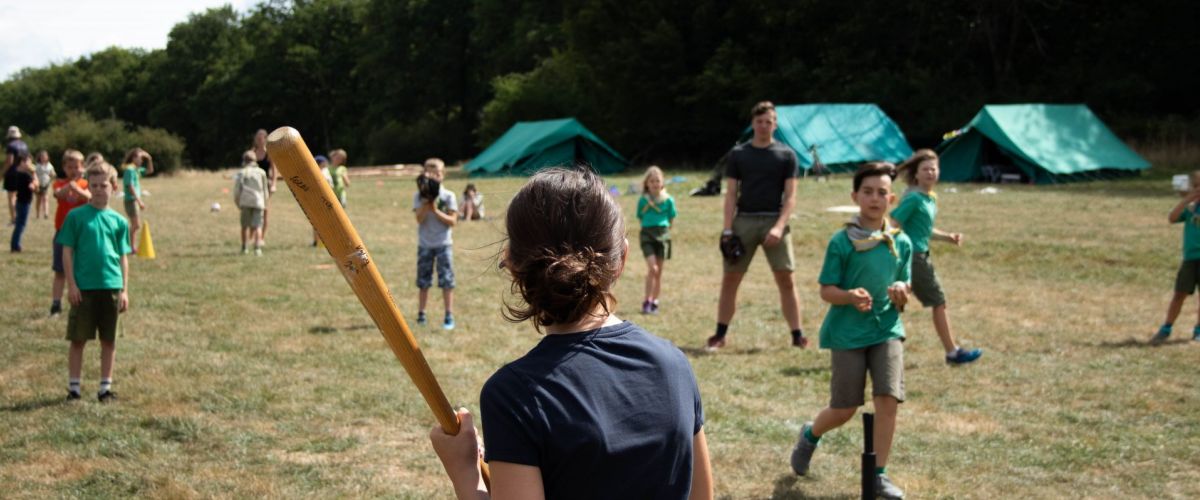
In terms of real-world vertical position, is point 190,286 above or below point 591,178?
below

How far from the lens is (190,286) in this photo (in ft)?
40.2

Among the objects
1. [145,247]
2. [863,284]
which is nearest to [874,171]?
[863,284]

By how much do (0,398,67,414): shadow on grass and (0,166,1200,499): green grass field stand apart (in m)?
0.02

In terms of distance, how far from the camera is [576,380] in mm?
1904

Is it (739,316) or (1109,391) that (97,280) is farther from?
(1109,391)

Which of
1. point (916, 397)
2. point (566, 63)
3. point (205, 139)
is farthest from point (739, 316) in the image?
point (205, 139)

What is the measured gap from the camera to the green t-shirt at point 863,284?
521 cm

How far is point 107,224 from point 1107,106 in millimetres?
34399

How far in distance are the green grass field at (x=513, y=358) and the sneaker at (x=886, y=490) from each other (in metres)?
0.24

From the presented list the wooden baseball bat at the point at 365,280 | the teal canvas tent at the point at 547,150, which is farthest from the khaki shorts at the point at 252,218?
the teal canvas tent at the point at 547,150

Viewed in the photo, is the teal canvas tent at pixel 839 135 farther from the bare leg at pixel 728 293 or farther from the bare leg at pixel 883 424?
the bare leg at pixel 883 424

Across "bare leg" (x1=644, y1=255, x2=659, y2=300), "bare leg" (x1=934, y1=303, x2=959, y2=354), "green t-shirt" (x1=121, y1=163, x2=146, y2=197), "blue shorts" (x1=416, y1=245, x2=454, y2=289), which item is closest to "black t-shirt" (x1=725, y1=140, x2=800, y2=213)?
"bare leg" (x1=934, y1=303, x2=959, y2=354)

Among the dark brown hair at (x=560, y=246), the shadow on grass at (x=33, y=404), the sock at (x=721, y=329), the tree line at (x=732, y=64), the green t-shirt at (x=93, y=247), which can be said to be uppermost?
the tree line at (x=732, y=64)

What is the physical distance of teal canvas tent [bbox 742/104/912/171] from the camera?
3025 cm
